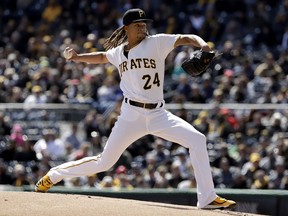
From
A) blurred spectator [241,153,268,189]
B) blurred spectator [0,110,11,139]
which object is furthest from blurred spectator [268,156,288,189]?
blurred spectator [0,110,11,139]

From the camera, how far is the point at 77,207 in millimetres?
8523

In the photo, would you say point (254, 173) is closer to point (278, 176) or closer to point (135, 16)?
point (278, 176)

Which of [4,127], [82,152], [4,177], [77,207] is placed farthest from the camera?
[4,127]

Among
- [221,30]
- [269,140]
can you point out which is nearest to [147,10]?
[221,30]

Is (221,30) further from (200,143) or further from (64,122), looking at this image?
(200,143)

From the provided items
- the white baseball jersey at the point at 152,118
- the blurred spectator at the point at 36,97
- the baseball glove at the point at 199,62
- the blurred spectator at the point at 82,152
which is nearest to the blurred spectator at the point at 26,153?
the blurred spectator at the point at 82,152

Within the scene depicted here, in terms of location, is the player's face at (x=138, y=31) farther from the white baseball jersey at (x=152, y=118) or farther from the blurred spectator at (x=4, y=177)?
the blurred spectator at (x=4, y=177)

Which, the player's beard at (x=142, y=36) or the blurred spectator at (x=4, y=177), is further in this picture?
the blurred spectator at (x=4, y=177)

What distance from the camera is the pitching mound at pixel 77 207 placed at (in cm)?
832

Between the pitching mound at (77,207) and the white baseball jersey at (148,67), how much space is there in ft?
3.22

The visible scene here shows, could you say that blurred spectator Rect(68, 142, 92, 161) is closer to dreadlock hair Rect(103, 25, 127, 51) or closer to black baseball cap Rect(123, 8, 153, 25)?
dreadlock hair Rect(103, 25, 127, 51)

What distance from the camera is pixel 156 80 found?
8828 mm

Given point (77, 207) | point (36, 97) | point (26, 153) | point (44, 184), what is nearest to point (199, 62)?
point (77, 207)

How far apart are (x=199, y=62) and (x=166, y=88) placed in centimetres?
868
